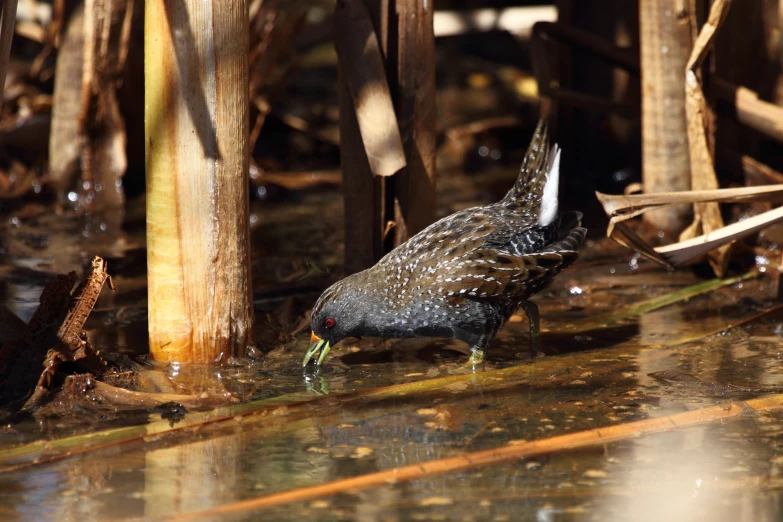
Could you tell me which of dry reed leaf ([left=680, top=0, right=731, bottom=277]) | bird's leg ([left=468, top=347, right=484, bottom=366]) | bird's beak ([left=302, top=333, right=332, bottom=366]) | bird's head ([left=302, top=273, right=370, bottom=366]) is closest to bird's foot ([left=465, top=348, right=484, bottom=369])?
bird's leg ([left=468, top=347, right=484, bottom=366])

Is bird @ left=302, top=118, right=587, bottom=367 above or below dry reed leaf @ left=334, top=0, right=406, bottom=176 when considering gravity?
below

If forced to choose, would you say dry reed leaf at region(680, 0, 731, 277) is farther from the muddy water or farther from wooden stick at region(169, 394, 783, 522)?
wooden stick at region(169, 394, 783, 522)

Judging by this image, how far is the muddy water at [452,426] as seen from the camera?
2.85 metres

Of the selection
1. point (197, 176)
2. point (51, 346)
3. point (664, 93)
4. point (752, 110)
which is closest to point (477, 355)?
point (197, 176)

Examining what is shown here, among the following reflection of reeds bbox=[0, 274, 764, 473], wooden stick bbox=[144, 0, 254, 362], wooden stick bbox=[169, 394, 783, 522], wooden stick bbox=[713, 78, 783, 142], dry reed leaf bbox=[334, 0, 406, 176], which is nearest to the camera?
wooden stick bbox=[169, 394, 783, 522]

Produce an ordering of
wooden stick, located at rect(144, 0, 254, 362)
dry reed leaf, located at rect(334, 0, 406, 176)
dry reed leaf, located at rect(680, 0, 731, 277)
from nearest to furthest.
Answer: wooden stick, located at rect(144, 0, 254, 362) → dry reed leaf, located at rect(334, 0, 406, 176) → dry reed leaf, located at rect(680, 0, 731, 277)

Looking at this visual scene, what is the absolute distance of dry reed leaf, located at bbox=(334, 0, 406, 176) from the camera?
→ 405 cm

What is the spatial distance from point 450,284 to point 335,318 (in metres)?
0.50

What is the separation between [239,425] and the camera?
3453 millimetres

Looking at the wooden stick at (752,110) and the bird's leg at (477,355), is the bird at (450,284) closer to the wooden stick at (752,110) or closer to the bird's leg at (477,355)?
the bird's leg at (477,355)

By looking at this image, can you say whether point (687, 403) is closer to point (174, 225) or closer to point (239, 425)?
point (239, 425)

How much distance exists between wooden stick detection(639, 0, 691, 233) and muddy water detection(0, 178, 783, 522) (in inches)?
23.5

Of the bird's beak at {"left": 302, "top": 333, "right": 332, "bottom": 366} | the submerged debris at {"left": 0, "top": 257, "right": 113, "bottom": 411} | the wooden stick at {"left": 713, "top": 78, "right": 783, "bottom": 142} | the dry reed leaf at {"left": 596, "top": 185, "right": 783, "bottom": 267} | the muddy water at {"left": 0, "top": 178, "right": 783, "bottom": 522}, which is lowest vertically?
the muddy water at {"left": 0, "top": 178, "right": 783, "bottom": 522}

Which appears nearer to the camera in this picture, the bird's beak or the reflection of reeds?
the reflection of reeds
